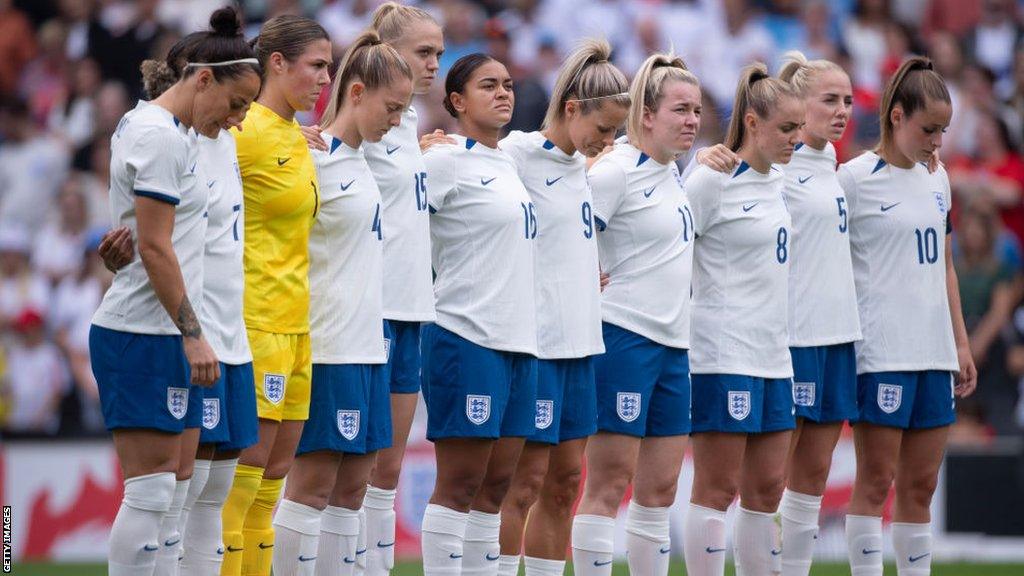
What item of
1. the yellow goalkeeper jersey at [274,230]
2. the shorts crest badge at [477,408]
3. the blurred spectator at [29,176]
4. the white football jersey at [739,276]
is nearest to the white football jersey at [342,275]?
the yellow goalkeeper jersey at [274,230]

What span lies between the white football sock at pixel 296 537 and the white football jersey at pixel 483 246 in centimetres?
99

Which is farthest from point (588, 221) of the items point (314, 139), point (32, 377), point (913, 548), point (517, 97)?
point (32, 377)

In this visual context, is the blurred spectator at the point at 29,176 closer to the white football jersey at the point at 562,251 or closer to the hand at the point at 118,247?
the white football jersey at the point at 562,251

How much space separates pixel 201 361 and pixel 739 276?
2.94 meters

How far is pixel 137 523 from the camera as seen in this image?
557 centimetres

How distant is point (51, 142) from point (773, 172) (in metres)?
9.18

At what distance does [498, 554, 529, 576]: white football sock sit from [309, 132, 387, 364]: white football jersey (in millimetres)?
1128

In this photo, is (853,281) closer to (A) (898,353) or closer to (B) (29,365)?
(A) (898,353)

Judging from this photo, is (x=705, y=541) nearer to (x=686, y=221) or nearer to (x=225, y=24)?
(x=686, y=221)

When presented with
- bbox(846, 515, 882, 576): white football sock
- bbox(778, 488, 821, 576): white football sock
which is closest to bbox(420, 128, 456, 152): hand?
bbox(778, 488, 821, 576): white football sock

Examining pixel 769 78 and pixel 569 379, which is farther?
pixel 769 78

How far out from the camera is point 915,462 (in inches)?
316

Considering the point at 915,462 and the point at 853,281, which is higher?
the point at 853,281

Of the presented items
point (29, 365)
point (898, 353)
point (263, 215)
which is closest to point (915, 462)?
point (898, 353)
